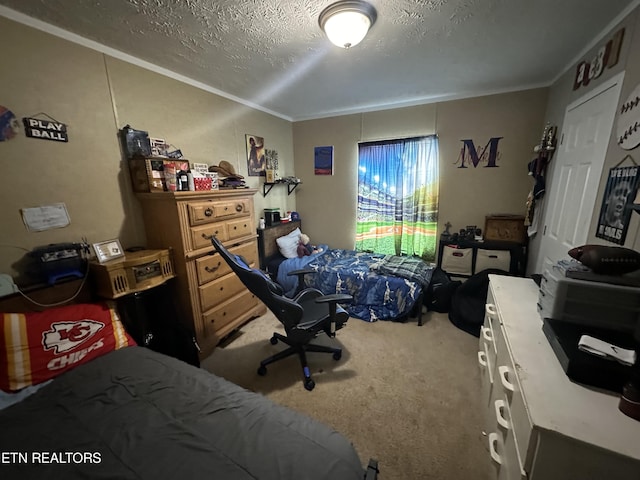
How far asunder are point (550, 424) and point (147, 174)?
8.62 feet

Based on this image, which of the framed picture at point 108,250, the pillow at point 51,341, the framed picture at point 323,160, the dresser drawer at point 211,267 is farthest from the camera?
the framed picture at point 323,160

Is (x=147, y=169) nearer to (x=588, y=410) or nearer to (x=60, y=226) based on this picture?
(x=60, y=226)

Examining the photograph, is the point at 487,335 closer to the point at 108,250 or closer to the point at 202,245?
the point at 202,245

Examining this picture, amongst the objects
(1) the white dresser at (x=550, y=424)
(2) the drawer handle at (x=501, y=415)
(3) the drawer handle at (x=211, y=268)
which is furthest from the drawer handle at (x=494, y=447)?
(3) the drawer handle at (x=211, y=268)

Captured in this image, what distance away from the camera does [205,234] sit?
2146mm

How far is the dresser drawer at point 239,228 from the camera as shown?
2.42m

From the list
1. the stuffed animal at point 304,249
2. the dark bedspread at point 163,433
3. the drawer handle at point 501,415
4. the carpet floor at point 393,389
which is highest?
the stuffed animal at point 304,249

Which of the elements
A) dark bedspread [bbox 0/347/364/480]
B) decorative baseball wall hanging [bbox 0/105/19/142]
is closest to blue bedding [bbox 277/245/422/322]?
dark bedspread [bbox 0/347/364/480]

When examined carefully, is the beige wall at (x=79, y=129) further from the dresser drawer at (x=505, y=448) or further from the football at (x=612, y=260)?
the football at (x=612, y=260)

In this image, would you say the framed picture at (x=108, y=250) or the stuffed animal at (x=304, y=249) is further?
the stuffed animal at (x=304, y=249)

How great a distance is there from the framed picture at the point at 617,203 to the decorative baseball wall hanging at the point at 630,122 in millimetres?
140

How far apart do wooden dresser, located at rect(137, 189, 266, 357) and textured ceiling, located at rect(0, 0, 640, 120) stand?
1.09m

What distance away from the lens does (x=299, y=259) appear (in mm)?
3311

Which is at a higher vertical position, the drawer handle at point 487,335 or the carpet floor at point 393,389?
the drawer handle at point 487,335
